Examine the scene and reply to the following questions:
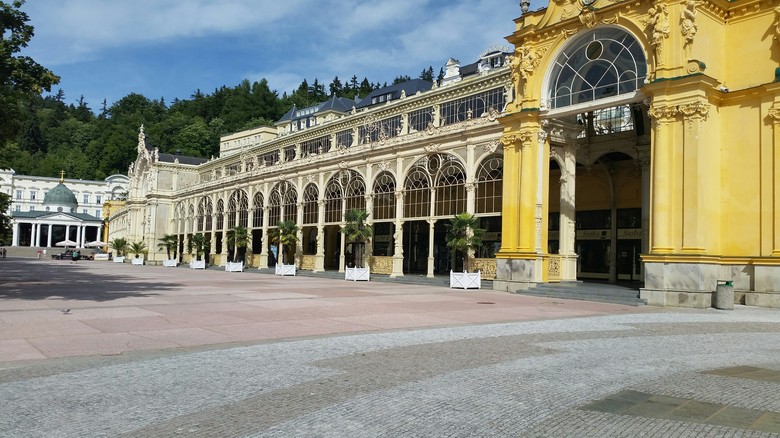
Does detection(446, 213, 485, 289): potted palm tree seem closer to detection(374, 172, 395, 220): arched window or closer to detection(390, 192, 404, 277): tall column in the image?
detection(390, 192, 404, 277): tall column

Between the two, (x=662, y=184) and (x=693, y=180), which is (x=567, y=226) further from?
(x=693, y=180)

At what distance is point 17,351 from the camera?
962 centimetres

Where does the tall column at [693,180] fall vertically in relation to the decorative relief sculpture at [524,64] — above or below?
below

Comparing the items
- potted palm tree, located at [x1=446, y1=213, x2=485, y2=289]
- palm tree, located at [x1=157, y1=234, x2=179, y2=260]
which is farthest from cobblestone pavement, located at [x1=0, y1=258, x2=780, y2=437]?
palm tree, located at [x1=157, y1=234, x2=179, y2=260]

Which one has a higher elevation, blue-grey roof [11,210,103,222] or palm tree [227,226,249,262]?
blue-grey roof [11,210,103,222]

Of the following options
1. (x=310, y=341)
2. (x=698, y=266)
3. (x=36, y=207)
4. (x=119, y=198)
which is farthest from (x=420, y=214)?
(x=36, y=207)

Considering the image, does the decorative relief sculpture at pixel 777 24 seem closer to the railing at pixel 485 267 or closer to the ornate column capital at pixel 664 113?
the ornate column capital at pixel 664 113

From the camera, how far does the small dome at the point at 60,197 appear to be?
143500 mm

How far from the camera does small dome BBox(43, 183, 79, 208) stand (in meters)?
144

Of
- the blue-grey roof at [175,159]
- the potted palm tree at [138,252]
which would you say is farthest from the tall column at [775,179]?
the blue-grey roof at [175,159]

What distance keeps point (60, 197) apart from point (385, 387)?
515ft

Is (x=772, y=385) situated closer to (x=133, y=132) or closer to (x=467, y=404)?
(x=467, y=404)

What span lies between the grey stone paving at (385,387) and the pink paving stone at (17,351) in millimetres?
657

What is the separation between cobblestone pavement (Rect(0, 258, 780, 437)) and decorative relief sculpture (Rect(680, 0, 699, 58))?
571 inches
